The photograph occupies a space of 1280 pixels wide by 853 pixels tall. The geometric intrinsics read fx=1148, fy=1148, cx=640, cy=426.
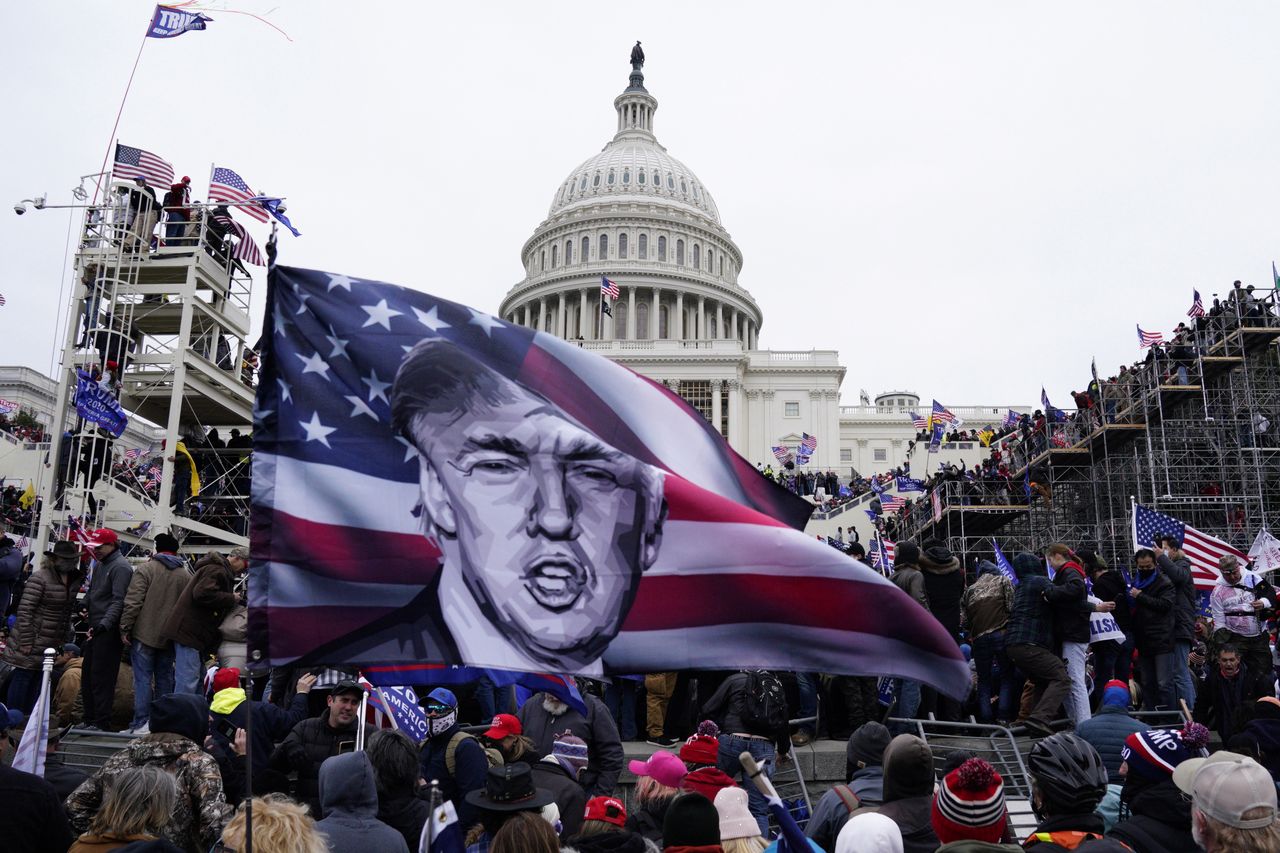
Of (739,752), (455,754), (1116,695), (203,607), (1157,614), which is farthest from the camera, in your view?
(1157,614)

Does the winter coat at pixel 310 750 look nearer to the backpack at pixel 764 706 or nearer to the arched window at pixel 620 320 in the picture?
the backpack at pixel 764 706

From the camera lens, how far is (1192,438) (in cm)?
2709

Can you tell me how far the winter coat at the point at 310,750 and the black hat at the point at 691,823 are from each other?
110 inches

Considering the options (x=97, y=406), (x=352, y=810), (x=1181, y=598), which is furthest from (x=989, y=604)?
(x=97, y=406)

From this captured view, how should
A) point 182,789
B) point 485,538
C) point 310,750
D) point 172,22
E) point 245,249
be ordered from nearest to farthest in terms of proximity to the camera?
point 485,538
point 182,789
point 310,750
point 172,22
point 245,249

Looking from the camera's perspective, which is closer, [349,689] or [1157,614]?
[349,689]

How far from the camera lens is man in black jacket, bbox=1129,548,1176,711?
10297 mm

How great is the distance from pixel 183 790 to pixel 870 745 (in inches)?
130

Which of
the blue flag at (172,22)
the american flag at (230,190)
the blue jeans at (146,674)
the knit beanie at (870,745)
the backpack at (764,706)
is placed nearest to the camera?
the knit beanie at (870,745)

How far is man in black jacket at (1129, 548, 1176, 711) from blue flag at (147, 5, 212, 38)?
678 inches

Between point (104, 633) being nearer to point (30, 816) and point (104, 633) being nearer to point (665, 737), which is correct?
point (665, 737)

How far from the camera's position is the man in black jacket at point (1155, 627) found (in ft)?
33.8

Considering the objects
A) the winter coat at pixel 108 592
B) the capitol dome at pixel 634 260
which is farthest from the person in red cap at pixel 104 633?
the capitol dome at pixel 634 260

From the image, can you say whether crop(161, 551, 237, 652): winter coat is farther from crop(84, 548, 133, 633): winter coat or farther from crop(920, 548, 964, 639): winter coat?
crop(920, 548, 964, 639): winter coat
